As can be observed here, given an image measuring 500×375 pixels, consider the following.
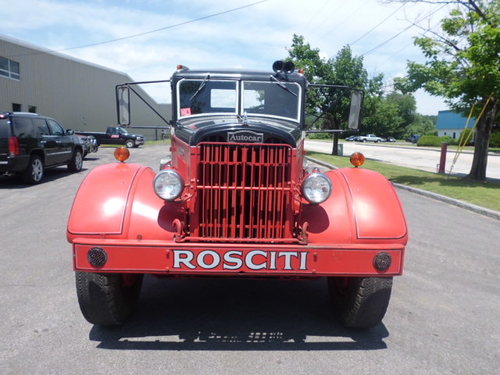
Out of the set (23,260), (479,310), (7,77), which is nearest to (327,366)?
(479,310)

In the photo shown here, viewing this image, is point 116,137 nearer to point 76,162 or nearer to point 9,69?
point 9,69

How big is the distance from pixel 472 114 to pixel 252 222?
1356 centimetres

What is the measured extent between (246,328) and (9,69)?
2961cm

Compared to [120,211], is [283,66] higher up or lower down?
higher up

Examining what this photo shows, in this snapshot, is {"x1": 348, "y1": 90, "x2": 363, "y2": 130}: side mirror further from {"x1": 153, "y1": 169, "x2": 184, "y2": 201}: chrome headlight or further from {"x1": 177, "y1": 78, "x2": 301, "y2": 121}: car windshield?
{"x1": 153, "y1": 169, "x2": 184, "y2": 201}: chrome headlight

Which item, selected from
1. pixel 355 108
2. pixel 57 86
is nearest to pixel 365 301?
pixel 355 108

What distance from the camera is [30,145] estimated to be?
1190cm

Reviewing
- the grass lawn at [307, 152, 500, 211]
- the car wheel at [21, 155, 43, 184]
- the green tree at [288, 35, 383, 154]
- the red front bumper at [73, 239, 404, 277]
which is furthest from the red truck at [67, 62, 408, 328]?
the green tree at [288, 35, 383, 154]

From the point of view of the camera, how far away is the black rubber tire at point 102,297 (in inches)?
131

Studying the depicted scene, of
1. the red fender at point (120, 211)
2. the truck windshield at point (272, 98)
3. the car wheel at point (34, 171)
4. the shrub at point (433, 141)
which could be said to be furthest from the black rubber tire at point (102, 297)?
the shrub at point (433, 141)

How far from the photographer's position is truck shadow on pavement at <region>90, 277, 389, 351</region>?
346 cm

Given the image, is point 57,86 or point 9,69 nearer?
point 9,69

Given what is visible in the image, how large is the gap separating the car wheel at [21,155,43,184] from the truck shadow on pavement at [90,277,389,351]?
28.6 feet

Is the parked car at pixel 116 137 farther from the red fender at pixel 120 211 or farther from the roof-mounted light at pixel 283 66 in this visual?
the red fender at pixel 120 211
